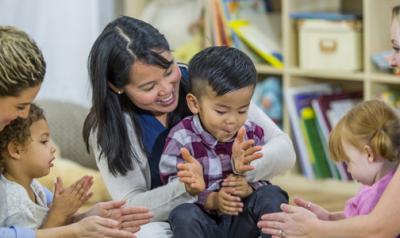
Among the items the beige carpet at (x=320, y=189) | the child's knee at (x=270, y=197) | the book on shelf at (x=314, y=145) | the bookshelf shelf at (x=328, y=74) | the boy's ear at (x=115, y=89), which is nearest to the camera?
the child's knee at (x=270, y=197)

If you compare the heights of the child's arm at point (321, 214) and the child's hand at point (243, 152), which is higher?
the child's hand at point (243, 152)

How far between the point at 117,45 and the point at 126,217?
0.42 meters

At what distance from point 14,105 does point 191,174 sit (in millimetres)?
419

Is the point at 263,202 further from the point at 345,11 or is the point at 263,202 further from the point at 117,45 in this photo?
the point at 345,11

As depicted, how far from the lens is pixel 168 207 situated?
2.29 m

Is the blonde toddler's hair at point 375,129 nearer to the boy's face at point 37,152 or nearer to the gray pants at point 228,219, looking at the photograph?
the gray pants at point 228,219

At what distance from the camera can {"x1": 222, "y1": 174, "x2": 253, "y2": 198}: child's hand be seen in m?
2.18

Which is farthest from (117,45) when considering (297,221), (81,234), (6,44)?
(297,221)

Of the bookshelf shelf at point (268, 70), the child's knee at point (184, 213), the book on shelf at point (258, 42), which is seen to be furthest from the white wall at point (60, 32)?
the child's knee at point (184, 213)

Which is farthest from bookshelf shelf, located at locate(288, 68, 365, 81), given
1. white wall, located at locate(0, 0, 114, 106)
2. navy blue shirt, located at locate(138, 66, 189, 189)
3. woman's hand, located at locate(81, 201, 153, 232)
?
woman's hand, located at locate(81, 201, 153, 232)

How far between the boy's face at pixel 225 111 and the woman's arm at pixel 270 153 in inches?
4.3

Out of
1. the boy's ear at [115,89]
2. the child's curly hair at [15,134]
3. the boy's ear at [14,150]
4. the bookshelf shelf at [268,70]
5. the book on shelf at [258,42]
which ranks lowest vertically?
the bookshelf shelf at [268,70]

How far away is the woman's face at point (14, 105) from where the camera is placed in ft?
6.71

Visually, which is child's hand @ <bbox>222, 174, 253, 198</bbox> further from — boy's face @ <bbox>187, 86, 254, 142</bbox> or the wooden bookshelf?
the wooden bookshelf
